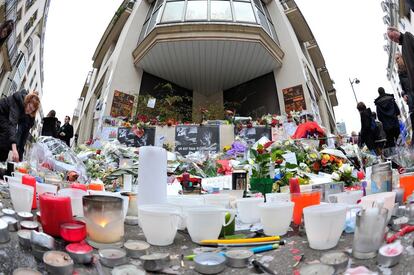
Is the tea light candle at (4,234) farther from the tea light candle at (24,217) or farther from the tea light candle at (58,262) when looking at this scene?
the tea light candle at (24,217)

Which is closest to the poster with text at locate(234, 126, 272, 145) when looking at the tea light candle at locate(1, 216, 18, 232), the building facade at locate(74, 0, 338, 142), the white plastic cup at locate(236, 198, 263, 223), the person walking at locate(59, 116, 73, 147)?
the building facade at locate(74, 0, 338, 142)

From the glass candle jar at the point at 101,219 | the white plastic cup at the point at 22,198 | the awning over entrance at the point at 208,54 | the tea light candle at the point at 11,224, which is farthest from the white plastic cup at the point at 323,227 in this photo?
the awning over entrance at the point at 208,54

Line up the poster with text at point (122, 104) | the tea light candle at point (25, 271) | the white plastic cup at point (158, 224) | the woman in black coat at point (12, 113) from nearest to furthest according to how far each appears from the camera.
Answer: the tea light candle at point (25, 271), the white plastic cup at point (158, 224), the woman in black coat at point (12, 113), the poster with text at point (122, 104)

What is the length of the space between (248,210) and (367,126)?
22.0ft

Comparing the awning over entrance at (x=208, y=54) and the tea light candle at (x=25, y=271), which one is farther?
the awning over entrance at (x=208, y=54)

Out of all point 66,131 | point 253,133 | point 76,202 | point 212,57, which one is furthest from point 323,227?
point 212,57

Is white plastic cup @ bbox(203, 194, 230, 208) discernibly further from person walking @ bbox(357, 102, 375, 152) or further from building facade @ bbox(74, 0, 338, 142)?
building facade @ bbox(74, 0, 338, 142)

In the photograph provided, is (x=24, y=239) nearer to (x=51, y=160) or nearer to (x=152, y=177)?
(x=152, y=177)

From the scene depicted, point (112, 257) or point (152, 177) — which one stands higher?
point (152, 177)

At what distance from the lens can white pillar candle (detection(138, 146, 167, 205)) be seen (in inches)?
69.7

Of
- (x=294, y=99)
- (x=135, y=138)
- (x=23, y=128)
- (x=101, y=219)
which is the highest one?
(x=294, y=99)

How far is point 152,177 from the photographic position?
1795 mm

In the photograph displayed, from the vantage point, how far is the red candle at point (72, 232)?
1.22 meters

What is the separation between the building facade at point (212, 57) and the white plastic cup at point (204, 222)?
11.0 metres
